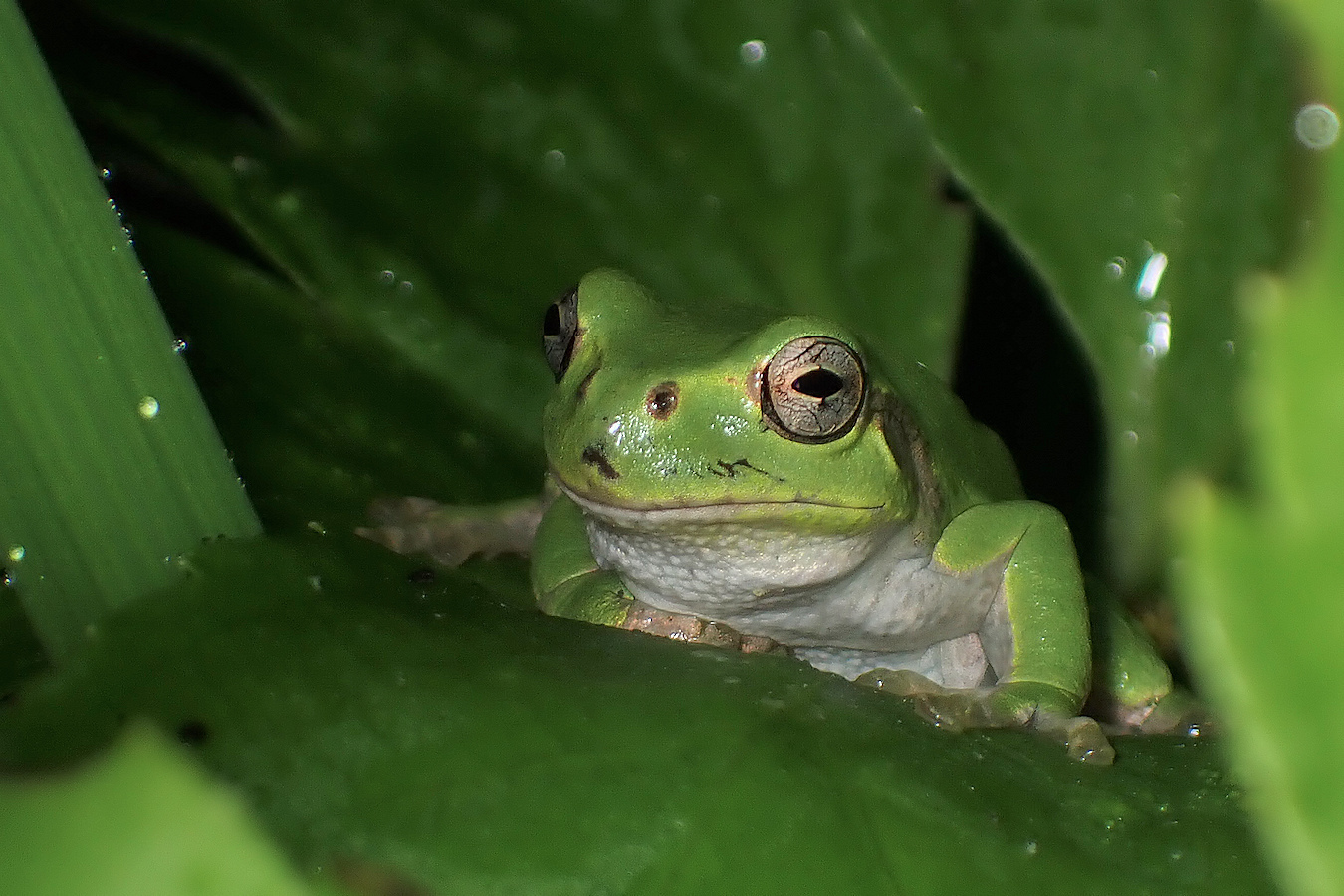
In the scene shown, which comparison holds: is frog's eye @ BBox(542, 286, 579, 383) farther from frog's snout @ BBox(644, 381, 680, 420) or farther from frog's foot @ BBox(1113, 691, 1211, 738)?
frog's foot @ BBox(1113, 691, 1211, 738)

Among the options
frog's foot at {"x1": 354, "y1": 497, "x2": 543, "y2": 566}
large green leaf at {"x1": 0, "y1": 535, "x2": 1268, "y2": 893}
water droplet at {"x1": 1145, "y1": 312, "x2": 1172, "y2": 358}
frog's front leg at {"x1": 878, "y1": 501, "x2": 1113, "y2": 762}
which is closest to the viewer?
large green leaf at {"x1": 0, "y1": 535, "x2": 1268, "y2": 893}

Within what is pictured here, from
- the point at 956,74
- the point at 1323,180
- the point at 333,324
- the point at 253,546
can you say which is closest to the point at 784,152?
the point at 956,74

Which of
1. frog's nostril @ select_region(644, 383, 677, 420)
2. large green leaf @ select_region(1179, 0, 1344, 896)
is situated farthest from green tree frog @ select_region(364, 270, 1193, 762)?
large green leaf @ select_region(1179, 0, 1344, 896)

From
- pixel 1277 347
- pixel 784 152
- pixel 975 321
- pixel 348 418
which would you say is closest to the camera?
pixel 1277 347

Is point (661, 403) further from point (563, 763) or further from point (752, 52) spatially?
point (752, 52)

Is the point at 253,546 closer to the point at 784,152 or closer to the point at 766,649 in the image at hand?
the point at 766,649

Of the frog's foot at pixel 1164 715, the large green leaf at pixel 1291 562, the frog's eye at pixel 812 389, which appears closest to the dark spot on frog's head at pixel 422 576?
the frog's eye at pixel 812 389
